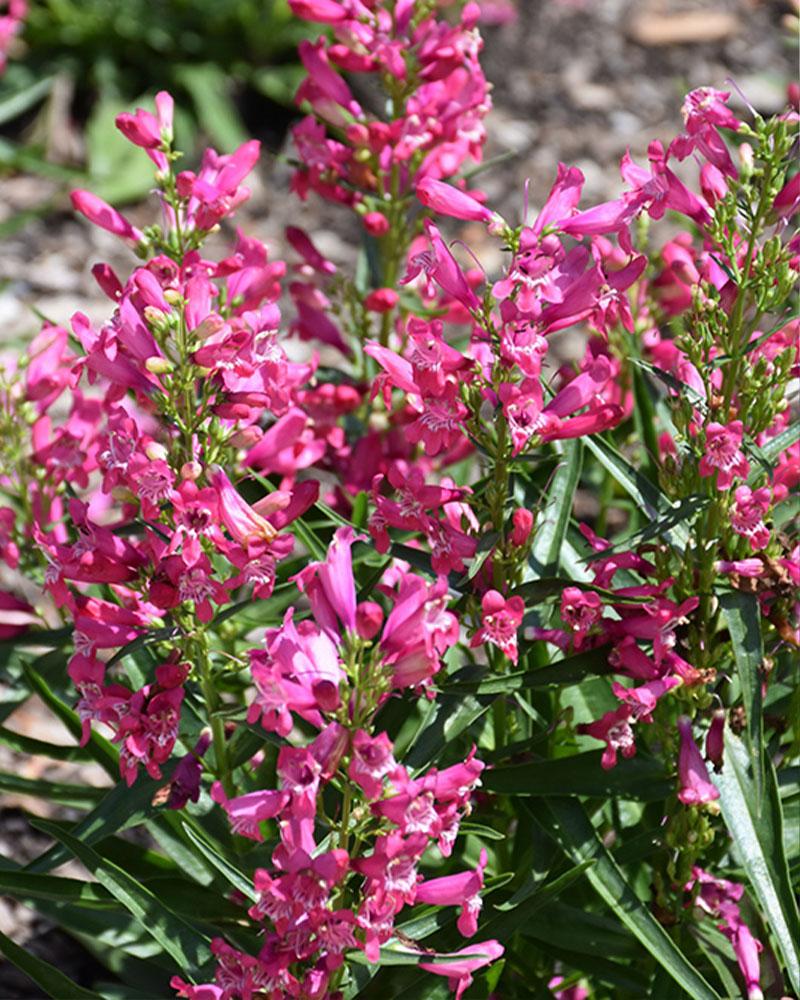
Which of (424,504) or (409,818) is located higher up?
(424,504)

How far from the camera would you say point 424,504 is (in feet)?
7.84

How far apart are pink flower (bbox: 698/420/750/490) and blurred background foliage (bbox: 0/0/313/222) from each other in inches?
207

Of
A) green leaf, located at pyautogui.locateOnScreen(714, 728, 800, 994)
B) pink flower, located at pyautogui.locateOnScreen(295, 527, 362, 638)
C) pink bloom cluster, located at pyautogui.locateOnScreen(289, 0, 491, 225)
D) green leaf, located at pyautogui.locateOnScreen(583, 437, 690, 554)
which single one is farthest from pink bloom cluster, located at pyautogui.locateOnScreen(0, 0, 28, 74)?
green leaf, located at pyautogui.locateOnScreen(714, 728, 800, 994)

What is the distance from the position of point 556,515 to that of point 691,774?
1.81 ft

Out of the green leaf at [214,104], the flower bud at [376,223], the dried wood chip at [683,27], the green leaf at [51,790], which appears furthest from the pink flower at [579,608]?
the dried wood chip at [683,27]

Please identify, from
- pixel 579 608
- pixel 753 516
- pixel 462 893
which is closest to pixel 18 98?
pixel 579 608

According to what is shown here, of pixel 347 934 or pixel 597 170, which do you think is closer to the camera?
pixel 347 934

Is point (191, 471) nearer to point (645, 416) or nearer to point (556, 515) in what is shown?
point (556, 515)

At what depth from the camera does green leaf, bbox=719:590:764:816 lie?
238 cm

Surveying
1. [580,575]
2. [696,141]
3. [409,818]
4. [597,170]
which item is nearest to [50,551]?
[409,818]

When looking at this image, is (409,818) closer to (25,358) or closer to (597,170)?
(25,358)

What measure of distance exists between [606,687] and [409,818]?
95 centimetres

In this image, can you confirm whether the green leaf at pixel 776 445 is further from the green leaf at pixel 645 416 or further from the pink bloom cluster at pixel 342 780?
the pink bloom cluster at pixel 342 780

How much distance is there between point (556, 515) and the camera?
2.75 m
